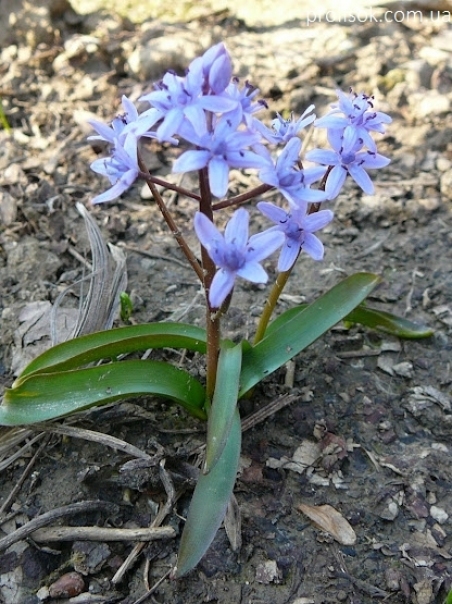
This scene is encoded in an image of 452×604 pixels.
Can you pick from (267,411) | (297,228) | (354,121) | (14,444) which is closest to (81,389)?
(14,444)

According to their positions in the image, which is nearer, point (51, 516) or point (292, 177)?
point (292, 177)

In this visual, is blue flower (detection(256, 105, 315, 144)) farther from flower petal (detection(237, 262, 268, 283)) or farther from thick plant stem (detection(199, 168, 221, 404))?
flower petal (detection(237, 262, 268, 283))

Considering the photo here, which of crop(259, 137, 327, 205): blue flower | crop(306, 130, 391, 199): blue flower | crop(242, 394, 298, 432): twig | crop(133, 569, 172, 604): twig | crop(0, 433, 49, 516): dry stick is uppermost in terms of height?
crop(259, 137, 327, 205): blue flower

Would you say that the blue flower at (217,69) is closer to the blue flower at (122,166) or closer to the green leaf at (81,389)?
the blue flower at (122,166)

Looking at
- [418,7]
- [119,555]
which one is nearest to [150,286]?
[119,555]

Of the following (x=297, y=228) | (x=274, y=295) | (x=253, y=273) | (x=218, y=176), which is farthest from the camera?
(x=274, y=295)

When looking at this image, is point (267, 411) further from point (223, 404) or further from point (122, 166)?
point (122, 166)

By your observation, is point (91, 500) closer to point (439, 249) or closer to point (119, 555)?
point (119, 555)

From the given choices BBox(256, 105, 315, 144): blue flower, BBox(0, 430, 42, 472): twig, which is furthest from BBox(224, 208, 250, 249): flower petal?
Answer: BBox(0, 430, 42, 472): twig

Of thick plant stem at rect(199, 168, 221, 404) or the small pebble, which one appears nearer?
thick plant stem at rect(199, 168, 221, 404)
